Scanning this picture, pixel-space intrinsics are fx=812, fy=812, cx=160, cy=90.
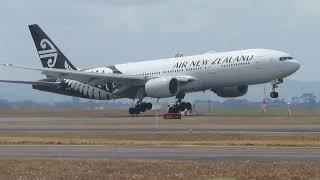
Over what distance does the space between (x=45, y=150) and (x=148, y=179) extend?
12.9 metres

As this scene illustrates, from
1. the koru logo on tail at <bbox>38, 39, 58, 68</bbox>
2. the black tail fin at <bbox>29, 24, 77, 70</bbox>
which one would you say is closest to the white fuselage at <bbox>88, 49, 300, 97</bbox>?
the black tail fin at <bbox>29, 24, 77, 70</bbox>

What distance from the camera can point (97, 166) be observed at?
2703cm

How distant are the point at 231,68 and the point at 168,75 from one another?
747 cm

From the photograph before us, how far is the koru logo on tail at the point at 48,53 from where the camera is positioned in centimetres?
9031

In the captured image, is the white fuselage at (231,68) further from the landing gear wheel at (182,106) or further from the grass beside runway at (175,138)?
the grass beside runway at (175,138)

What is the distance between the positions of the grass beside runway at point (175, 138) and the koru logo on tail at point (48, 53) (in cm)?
4047

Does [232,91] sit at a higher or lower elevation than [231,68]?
lower

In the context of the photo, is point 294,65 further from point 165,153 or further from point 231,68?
point 165,153

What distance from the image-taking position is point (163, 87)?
77.4 metres

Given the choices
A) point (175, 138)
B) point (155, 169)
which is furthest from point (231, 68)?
point (155, 169)

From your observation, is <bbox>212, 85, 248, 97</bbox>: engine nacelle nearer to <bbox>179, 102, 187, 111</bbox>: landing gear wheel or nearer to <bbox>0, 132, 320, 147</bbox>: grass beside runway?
<bbox>179, 102, 187, 111</bbox>: landing gear wheel

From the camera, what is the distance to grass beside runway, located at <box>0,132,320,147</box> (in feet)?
133

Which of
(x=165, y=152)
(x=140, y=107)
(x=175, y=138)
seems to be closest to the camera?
(x=165, y=152)

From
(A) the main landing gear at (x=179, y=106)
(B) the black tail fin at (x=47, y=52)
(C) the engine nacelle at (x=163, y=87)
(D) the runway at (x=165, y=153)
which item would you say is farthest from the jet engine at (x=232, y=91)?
(D) the runway at (x=165, y=153)
